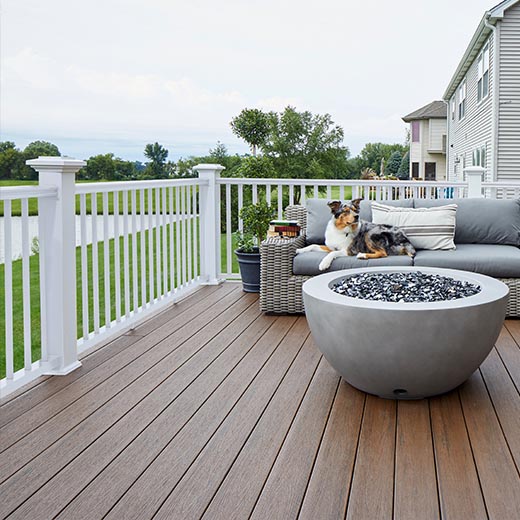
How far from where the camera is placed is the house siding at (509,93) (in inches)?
483

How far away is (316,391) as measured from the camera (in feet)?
10.4

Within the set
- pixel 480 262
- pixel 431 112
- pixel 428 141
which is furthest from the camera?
pixel 428 141

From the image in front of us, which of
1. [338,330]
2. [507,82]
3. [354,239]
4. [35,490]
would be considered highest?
[507,82]

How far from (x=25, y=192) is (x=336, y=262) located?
7.83ft

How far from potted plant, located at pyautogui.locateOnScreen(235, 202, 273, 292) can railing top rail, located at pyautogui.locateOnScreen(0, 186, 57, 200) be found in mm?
2526

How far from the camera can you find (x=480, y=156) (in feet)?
46.8

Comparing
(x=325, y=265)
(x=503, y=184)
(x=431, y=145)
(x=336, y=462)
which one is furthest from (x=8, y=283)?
(x=431, y=145)

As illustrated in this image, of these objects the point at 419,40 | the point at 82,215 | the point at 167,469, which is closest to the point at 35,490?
the point at 167,469

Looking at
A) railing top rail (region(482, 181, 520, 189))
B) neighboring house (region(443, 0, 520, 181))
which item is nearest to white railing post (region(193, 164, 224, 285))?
railing top rail (region(482, 181, 520, 189))

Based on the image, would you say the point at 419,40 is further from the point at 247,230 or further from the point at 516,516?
the point at 516,516

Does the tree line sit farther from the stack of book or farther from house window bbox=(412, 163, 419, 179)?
the stack of book

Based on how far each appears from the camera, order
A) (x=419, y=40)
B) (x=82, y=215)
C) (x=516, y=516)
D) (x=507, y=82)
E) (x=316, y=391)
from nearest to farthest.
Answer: (x=516, y=516) → (x=316, y=391) → (x=82, y=215) → (x=507, y=82) → (x=419, y=40)

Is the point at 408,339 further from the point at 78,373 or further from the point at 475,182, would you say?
the point at 475,182

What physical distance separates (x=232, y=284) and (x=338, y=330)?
3.20m
